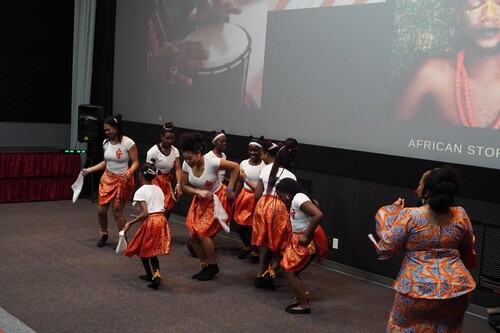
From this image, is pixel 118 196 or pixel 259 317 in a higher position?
pixel 118 196

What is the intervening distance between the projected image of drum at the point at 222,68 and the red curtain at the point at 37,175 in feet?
7.38

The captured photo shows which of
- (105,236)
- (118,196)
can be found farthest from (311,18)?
(105,236)

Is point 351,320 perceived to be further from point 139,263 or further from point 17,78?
point 17,78

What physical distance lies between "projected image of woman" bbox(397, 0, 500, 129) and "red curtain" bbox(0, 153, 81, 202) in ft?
18.2

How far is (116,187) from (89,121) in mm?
2974

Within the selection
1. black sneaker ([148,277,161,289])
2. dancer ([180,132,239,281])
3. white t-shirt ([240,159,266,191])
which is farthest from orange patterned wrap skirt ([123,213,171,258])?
white t-shirt ([240,159,266,191])

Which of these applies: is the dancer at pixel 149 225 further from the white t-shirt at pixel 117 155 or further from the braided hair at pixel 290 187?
the white t-shirt at pixel 117 155

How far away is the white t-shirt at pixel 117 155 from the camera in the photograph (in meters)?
6.70

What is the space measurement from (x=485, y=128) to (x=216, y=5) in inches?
157

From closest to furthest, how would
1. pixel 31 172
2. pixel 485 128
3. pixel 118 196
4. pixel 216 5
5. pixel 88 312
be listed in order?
pixel 88 312 → pixel 485 128 → pixel 118 196 → pixel 216 5 → pixel 31 172

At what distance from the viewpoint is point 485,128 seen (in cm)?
538

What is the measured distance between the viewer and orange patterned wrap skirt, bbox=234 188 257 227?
6.43 metres

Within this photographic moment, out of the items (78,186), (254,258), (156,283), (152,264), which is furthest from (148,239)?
(78,186)

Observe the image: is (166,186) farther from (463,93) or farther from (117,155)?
(463,93)
